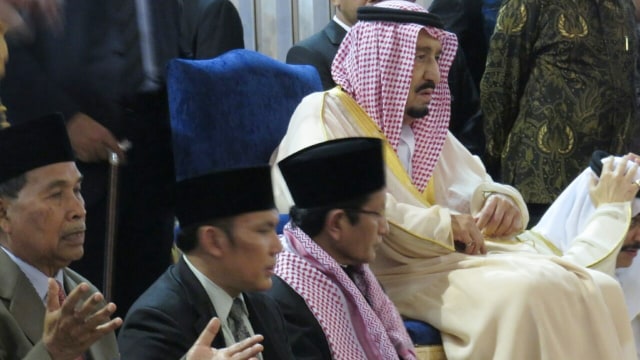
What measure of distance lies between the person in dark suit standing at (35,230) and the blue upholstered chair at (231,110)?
1219 millimetres

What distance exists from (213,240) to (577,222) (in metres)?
2.21

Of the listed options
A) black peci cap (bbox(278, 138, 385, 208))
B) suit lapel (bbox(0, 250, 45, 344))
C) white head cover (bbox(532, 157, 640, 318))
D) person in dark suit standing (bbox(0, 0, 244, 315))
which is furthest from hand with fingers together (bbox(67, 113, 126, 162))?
white head cover (bbox(532, 157, 640, 318))

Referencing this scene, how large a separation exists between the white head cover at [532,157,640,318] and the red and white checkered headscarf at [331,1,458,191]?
1.89 feet

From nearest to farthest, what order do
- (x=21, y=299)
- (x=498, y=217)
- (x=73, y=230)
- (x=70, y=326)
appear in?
(x=70, y=326) < (x=21, y=299) < (x=73, y=230) < (x=498, y=217)

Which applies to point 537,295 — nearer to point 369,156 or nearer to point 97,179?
point 369,156

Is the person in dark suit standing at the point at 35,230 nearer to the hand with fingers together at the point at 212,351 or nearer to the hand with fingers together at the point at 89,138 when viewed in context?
the hand with fingers together at the point at 212,351

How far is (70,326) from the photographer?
8.93 feet

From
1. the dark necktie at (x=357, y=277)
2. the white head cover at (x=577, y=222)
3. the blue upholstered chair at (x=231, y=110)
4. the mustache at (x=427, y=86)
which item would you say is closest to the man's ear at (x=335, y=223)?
the dark necktie at (x=357, y=277)

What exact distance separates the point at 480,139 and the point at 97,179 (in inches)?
104

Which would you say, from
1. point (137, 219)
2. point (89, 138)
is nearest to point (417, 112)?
point (137, 219)

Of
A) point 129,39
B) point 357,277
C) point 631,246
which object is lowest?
point 631,246

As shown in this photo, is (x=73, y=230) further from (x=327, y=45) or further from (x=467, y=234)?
(x=327, y=45)

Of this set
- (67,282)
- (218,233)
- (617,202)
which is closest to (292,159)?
(218,233)

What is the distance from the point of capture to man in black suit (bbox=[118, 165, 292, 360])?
10.6 ft
